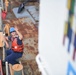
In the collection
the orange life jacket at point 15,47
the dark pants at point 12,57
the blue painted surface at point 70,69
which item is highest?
the blue painted surface at point 70,69

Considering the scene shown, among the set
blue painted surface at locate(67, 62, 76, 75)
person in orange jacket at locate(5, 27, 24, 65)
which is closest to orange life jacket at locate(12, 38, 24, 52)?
person in orange jacket at locate(5, 27, 24, 65)

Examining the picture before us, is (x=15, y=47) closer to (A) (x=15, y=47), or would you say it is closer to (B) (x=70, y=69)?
(A) (x=15, y=47)

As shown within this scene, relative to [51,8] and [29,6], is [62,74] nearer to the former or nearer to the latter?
[51,8]

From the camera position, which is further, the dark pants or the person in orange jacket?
the dark pants

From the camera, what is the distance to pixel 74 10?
557mm

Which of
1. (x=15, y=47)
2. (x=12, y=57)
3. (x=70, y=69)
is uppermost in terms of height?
(x=70, y=69)

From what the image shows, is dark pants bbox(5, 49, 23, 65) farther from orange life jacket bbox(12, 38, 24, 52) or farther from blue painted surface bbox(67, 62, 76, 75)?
blue painted surface bbox(67, 62, 76, 75)

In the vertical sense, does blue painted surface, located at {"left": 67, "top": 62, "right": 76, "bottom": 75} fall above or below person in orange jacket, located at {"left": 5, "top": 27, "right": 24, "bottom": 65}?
above

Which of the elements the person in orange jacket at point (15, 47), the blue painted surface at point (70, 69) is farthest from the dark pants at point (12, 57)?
the blue painted surface at point (70, 69)

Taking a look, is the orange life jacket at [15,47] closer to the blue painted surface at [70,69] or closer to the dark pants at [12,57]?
the dark pants at [12,57]

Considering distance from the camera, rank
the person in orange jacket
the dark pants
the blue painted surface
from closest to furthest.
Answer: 1. the blue painted surface
2. the person in orange jacket
3. the dark pants

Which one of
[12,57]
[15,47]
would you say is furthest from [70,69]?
[12,57]

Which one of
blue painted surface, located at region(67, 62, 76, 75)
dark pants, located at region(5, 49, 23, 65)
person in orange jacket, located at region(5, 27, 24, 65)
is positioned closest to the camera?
blue painted surface, located at region(67, 62, 76, 75)

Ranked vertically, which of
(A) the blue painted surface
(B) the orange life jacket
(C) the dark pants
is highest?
(A) the blue painted surface
